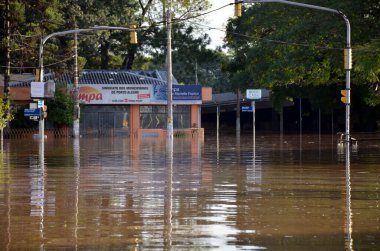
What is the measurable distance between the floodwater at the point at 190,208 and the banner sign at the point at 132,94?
159 feet

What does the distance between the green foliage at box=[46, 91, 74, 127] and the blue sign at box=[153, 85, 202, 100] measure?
8.35 m

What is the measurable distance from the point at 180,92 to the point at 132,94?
431 centimetres

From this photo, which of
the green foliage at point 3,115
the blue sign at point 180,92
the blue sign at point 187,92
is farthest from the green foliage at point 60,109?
the green foliage at point 3,115

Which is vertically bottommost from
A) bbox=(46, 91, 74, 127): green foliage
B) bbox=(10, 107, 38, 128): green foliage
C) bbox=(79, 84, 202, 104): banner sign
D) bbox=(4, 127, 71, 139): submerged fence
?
bbox=(4, 127, 71, 139): submerged fence

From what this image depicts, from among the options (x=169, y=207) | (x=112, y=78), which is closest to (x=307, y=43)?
(x=112, y=78)

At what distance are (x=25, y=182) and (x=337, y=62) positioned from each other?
30117 millimetres

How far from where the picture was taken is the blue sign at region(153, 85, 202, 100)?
3091 inches

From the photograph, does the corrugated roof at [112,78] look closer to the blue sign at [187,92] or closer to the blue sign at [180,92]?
the blue sign at [180,92]

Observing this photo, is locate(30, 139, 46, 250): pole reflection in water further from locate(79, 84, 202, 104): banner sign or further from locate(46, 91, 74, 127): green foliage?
locate(79, 84, 202, 104): banner sign

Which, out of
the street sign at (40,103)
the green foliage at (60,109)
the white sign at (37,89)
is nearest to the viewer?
the white sign at (37,89)

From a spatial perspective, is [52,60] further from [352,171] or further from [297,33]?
[352,171]

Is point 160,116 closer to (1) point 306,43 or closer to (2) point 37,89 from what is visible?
(1) point 306,43

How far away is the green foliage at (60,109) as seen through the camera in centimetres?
7356

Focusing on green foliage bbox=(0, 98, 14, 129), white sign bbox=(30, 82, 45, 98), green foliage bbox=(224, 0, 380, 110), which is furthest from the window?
white sign bbox=(30, 82, 45, 98)
